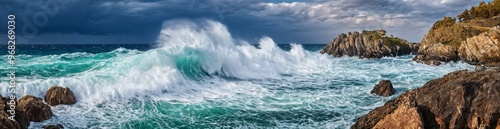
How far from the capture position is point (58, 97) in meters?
17.3

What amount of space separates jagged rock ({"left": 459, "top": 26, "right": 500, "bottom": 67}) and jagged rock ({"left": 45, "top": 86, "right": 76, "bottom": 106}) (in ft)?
127

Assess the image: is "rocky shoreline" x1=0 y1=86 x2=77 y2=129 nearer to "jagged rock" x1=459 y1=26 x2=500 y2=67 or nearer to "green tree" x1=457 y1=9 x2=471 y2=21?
"jagged rock" x1=459 y1=26 x2=500 y2=67

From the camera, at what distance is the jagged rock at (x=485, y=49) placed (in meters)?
40.1

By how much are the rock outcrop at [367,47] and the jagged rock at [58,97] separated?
54.8 metres

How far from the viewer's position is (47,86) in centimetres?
2002

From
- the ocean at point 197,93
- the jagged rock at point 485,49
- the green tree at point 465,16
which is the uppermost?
the green tree at point 465,16

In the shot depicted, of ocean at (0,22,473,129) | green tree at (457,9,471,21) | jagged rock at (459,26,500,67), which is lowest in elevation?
ocean at (0,22,473,129)

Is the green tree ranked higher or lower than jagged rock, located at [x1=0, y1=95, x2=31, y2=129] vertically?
higher

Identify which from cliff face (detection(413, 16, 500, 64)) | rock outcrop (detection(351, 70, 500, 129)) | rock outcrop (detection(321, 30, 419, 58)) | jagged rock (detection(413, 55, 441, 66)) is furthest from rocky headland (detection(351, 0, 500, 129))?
rock outcrop (detection(321, 30, 419, 58))

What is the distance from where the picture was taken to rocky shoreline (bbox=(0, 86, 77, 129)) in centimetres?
1190

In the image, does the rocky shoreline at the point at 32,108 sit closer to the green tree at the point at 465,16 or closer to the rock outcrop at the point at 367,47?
the rock outcrop at the point at 367,47

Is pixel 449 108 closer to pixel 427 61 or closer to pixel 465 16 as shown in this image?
pixel 427 61

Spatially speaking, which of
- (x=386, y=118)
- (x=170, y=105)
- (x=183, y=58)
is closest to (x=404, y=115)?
(x=386, y=118)

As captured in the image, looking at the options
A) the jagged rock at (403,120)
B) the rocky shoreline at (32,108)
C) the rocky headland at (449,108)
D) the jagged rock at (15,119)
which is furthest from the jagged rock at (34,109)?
the jagged rock at (403,120)
